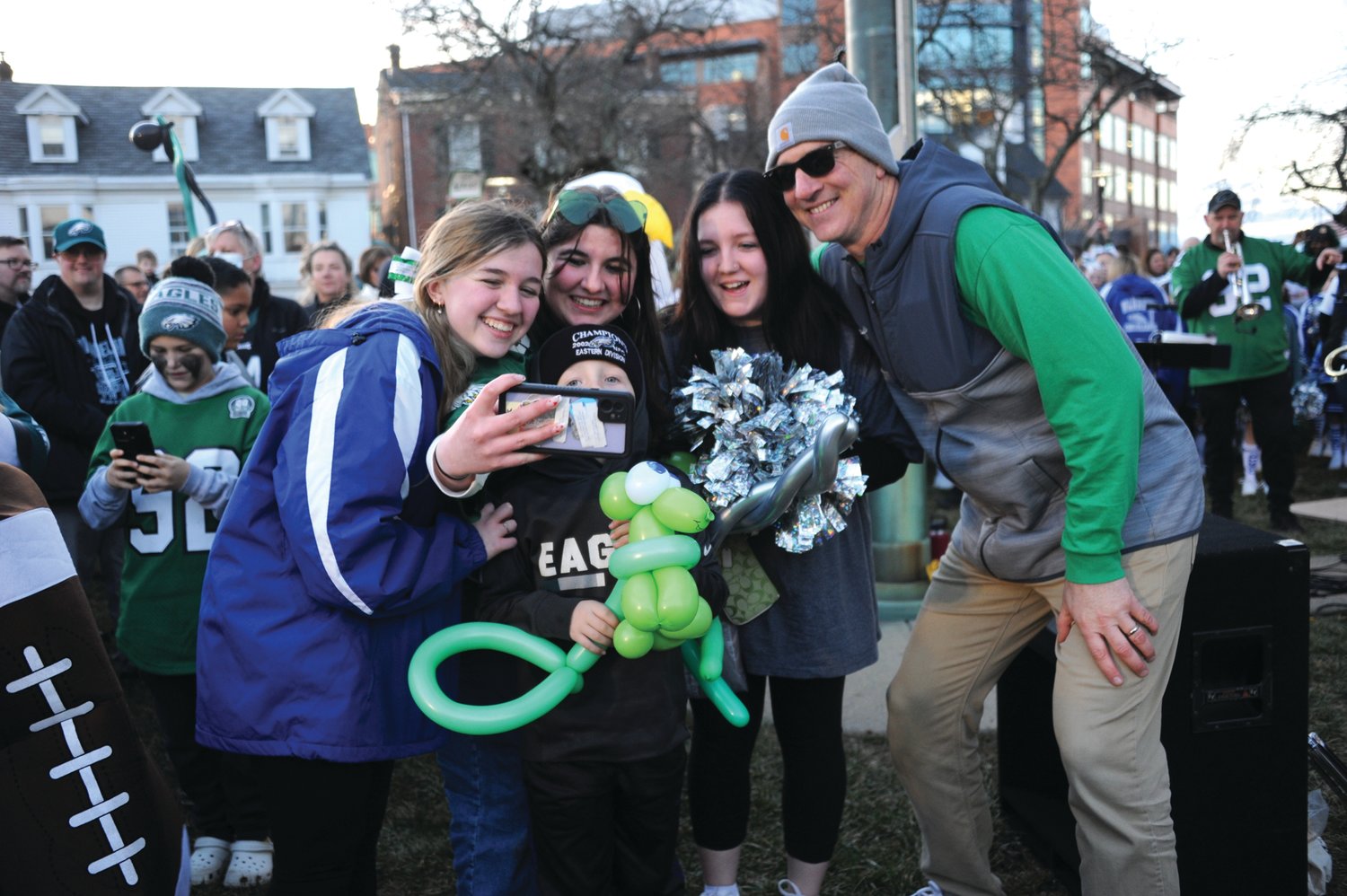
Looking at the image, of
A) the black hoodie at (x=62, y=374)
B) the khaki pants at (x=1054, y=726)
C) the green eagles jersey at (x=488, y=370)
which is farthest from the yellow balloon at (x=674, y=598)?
the black hoodie at (x=62, y=374)

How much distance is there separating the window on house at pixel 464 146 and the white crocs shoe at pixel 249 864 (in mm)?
20575

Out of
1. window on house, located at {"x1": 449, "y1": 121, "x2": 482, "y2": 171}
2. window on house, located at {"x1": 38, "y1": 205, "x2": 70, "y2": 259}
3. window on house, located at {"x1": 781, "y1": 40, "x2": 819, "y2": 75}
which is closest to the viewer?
window on house, located at {"x1": 449, "y1": 121, "x2": 482, "y2": 171}

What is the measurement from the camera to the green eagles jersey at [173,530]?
3.10m

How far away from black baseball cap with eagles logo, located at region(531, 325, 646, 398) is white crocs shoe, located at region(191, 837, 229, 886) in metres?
1.98

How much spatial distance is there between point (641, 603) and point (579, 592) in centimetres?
30

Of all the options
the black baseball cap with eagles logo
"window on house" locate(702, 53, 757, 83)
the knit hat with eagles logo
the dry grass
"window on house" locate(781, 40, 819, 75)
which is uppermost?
"window on house" locate(702, 53, 757, 83)

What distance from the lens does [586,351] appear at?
7.29ft

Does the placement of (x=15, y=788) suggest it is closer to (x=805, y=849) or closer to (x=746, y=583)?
(x=746, y=583)

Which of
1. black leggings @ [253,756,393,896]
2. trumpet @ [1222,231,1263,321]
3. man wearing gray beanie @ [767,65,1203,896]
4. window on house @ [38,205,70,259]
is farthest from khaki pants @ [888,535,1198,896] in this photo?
window on house @ [38,205,70,259]

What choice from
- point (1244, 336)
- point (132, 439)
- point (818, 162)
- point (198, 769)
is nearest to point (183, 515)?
point (132, 439)

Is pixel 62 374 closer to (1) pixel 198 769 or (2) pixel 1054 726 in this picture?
(1) pixel 198 769

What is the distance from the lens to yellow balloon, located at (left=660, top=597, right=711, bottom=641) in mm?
1949

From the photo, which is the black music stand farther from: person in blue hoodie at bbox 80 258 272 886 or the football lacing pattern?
the football lacing pattern

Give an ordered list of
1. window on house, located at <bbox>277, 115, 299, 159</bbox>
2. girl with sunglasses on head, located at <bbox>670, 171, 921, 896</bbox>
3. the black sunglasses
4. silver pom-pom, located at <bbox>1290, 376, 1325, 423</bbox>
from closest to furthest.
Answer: the black sunglasses
girl with sunglasses on head, located at <bbox>670, 171, 921, 896</bbox>
silver pom-pom, located at <bbox>1290, 376, 1325, 423</bbox>
window on house, located at <bbox>277, 115, 299, 159</bbox>
